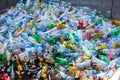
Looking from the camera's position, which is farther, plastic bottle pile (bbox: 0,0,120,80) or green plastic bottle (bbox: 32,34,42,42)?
green plastic bottle (bbox: 32,34,42,42)

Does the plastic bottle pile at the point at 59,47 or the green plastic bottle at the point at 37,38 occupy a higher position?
the green plastic bottle at the point at 37,38

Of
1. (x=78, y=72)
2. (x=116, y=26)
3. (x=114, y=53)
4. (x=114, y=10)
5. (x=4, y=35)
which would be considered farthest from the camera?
(x=114, y=10)

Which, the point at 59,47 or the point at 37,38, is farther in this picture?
the point at 37,38

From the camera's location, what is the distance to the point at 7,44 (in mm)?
5941

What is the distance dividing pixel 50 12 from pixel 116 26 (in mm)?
1702

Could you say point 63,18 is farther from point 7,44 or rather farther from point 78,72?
point 78,72

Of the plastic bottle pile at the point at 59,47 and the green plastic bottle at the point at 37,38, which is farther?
the green plastic bottle at the point at 37,38

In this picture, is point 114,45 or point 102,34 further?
point 102,34

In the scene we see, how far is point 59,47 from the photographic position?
19.4ft

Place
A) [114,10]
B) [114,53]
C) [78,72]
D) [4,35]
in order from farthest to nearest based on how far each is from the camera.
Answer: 1. [114,10]
2. [4,35]
3. [114,53]
4. [78,72]

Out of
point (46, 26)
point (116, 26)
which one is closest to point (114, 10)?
point (116, 26)

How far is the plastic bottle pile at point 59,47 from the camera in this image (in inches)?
209

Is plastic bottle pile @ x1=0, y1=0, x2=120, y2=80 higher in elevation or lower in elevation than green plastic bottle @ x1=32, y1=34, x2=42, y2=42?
lower

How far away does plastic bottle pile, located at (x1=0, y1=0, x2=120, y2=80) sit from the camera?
17.4 feet
